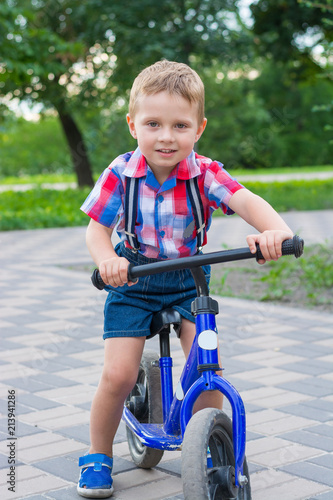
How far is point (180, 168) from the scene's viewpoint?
2373mm

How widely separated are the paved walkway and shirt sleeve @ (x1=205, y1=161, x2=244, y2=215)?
A: 3.25 ft

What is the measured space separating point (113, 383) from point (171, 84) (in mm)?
973

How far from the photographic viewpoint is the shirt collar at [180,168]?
2367mm

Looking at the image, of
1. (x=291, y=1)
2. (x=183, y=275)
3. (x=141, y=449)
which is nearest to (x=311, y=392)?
(x=141, y=449)

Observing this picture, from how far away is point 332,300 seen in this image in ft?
18.8

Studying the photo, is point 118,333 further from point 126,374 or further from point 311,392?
point 311,392

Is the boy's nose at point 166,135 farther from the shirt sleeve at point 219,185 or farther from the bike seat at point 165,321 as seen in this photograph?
the bike seat at point 165,321

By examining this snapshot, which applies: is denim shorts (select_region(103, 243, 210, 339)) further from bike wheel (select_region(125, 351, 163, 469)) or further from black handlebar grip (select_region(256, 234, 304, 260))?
black handlebar grip (select_region(256, 234, 304, 260))

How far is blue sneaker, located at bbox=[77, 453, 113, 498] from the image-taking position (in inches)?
98.3

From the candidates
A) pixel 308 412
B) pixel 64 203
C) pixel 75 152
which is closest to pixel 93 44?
pixel 75 152

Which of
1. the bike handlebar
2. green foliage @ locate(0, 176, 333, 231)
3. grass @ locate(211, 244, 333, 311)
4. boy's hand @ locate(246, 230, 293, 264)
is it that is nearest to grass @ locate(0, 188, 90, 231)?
green foliage @ locate(0, 176, 333, 231)

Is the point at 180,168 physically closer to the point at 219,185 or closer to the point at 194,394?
the point at 219,185

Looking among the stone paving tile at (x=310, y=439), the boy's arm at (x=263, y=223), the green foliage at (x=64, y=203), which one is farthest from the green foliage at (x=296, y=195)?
the boy's arm at (x=263, y=223)

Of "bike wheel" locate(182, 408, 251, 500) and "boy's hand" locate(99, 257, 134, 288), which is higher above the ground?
"boy's hand" locate(99, 257, 134, 288)
